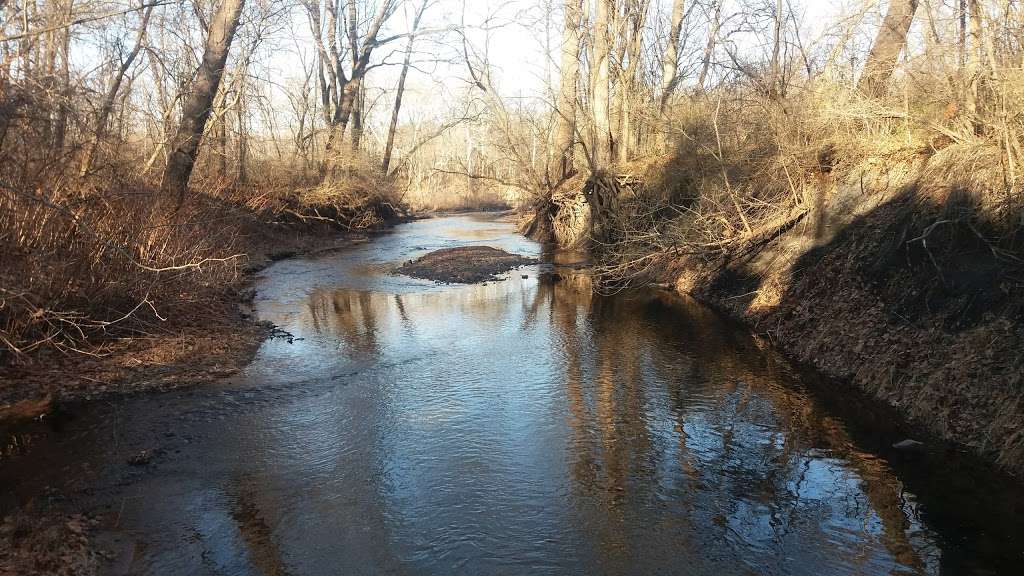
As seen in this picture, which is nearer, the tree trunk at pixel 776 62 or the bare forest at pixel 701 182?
the bare forest at pixel 701 182

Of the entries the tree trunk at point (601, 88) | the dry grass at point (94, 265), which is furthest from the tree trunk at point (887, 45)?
the dry grass at point (94, 265)

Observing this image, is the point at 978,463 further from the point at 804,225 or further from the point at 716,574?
the point at 804,225

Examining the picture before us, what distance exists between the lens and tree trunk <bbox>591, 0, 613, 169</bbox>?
21438 mm

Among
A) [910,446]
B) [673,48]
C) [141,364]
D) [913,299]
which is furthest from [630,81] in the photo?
[141,364]

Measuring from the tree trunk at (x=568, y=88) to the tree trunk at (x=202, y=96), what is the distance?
11.0 m

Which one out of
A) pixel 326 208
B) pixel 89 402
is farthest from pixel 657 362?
pixel 326 208

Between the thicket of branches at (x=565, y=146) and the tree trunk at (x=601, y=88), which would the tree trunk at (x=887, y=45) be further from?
the tree trunk at (x=601, y=88)

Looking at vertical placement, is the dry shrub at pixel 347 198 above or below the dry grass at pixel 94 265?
above

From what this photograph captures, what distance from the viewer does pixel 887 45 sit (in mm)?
13641

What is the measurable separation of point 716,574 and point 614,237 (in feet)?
54.2

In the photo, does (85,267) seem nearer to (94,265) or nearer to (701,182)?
(94,265)

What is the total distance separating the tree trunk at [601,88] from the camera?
21438 mm

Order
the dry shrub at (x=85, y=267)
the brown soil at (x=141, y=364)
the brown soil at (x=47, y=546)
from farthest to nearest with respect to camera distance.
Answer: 1. the dry shrub at (x=85, y=267)
2. the brown soil at (x=141, y=364)
3. the brown soil at (x=47, y=546)

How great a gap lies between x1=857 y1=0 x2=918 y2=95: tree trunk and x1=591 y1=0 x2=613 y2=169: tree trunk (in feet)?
29.4
